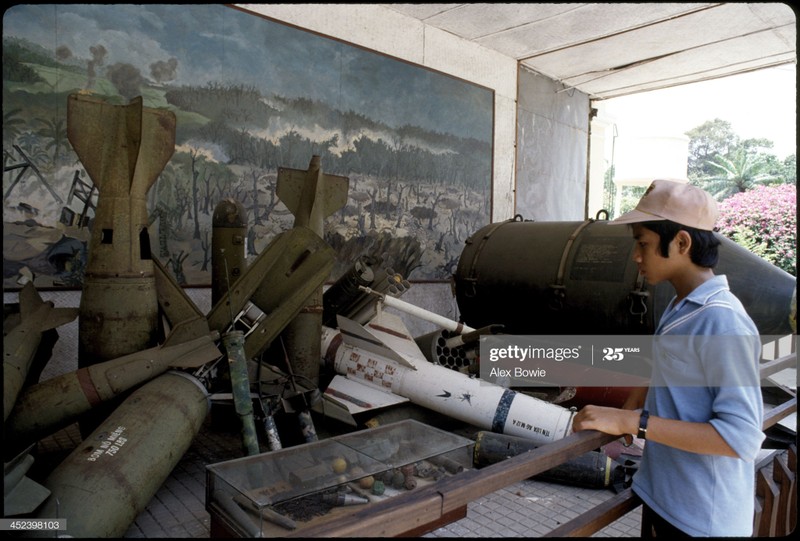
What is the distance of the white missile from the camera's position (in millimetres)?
3789

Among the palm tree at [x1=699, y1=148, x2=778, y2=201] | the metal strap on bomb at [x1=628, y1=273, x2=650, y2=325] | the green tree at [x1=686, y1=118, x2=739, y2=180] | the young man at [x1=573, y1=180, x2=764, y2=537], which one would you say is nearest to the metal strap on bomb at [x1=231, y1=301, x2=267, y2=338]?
the young man at [x1=573, y1=180, x2=764, y2=537]

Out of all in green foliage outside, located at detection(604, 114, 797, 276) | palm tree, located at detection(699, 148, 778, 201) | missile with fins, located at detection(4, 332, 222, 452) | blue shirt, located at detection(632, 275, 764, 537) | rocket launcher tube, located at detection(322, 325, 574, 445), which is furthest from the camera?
palm tree, located at detection(699, 148, 778, 201)

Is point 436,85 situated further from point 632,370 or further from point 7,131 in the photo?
point 7,131

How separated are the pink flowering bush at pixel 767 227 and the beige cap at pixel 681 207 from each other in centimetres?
1128

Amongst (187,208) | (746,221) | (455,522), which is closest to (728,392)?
(455,522)

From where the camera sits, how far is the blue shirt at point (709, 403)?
1.22 meters

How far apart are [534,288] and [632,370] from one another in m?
1.19

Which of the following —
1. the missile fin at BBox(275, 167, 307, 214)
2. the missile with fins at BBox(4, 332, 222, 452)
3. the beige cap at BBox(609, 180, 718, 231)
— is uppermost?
the missile fin at BBox(275, 167, 307, 214)

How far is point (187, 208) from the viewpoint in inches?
204

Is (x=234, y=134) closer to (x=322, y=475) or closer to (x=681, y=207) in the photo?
(x=322, y=475)

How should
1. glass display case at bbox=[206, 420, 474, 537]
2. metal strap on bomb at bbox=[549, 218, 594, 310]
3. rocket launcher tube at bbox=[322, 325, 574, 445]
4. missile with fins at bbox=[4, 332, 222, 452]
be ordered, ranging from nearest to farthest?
1. glass display case at bbox=[206, 420, 474, 537]
2. missile with fins at bbox=[4, 332, 222, 452]
3. rocket launcher tube at bbox=[322, 325, 574, 445]
4. metal strap on bomb at bbox=[549, 218, 594, 310]

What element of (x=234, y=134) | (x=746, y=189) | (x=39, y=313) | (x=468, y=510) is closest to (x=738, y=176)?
(x=746, y=189)

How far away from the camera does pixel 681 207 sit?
138cm

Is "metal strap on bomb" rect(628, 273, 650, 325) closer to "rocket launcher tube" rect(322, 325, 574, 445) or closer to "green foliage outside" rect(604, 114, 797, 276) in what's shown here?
"green foliage outside" rect(604, 114, 797, 276)
